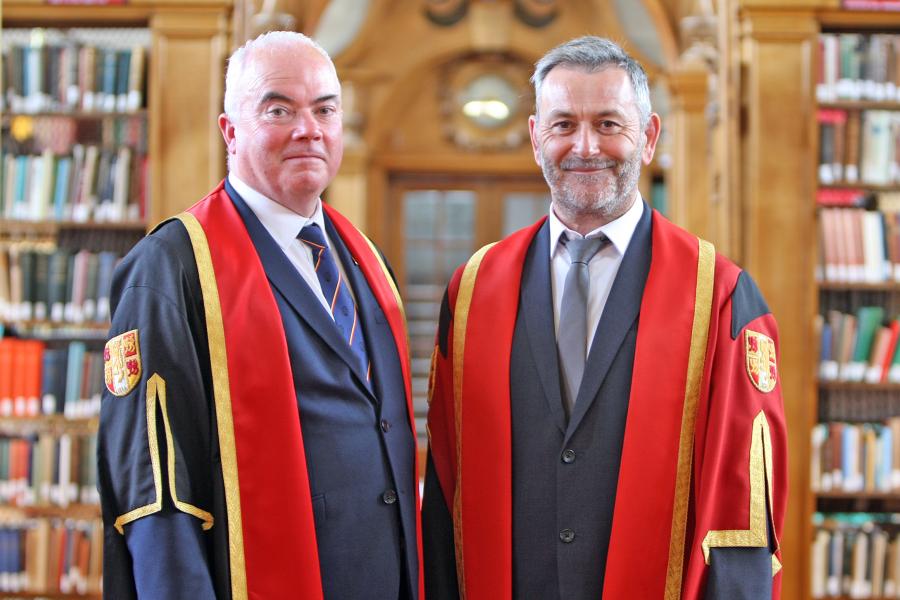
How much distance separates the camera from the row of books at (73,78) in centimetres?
443

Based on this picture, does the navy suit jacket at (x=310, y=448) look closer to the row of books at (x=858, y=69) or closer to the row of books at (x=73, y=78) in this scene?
the row of books at (x=73, y=78)

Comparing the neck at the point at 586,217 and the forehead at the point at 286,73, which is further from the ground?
the forehead at the point at 286,73

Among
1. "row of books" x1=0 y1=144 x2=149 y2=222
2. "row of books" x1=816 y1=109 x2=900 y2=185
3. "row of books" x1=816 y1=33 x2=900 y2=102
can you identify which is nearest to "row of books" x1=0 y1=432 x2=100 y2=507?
"row of books" x1=0 y1=144 x2=149 y2=222

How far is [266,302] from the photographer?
1.96 meters

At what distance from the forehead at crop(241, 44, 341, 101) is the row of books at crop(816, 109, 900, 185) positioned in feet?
9.53

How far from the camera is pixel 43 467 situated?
4391 millimetres

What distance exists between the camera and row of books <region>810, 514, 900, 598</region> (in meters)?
4.35

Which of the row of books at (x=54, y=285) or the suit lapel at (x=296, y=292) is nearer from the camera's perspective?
the suit lapel at (x=296, y=292)

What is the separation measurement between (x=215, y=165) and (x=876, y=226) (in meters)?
2.64

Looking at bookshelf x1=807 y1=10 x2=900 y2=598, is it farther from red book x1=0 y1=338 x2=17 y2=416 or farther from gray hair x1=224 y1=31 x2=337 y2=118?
red book x1=0 y1=338 x2=17 y2=416

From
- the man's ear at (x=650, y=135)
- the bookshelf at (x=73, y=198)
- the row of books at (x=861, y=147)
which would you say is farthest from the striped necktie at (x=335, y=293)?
the row of books at (x=861, y=147)

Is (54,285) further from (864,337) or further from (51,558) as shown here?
(864,337)

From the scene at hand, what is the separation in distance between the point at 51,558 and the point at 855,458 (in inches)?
128

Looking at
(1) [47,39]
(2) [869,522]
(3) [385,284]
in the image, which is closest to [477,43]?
(1) [47,39]
